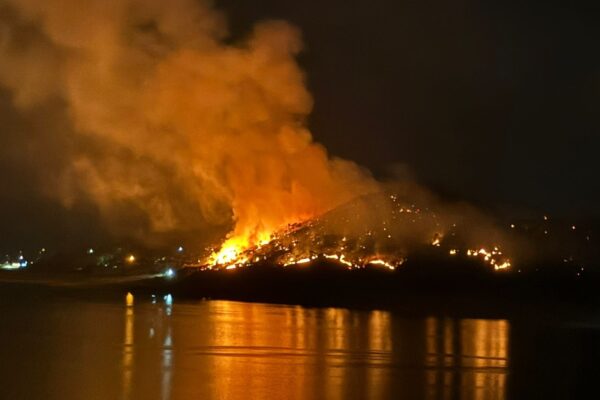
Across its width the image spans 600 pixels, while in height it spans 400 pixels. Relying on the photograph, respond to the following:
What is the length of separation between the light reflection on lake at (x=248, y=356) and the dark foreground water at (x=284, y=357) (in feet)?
0.10

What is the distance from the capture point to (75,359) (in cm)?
2280

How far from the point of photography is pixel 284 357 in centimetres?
2359

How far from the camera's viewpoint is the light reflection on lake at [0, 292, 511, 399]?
18203 millimetres

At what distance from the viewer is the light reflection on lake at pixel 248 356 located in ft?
59.7

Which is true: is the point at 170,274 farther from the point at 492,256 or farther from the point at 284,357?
the point at 284,357

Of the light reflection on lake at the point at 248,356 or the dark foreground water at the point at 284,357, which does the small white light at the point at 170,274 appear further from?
the light reflection on lake at the point at 248,356

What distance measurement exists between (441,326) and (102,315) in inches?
549

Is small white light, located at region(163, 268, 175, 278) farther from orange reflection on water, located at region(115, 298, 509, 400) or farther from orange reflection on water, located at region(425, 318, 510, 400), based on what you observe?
orange reflection on water, located at region(425, 318, 510, 400)

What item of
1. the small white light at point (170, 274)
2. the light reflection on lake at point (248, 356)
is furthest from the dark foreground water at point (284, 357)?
the small white light at point (170, 274)

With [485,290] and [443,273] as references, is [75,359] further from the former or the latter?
[443,273]

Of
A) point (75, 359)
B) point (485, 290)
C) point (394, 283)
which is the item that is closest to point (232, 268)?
point (394, 283)

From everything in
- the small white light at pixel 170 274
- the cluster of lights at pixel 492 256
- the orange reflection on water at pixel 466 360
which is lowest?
the orange reflection on water at pixel 466 360

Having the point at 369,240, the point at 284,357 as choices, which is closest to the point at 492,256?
the point at 369,240

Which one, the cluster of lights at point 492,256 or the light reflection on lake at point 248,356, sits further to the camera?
the cluster of lights at point 492,256
